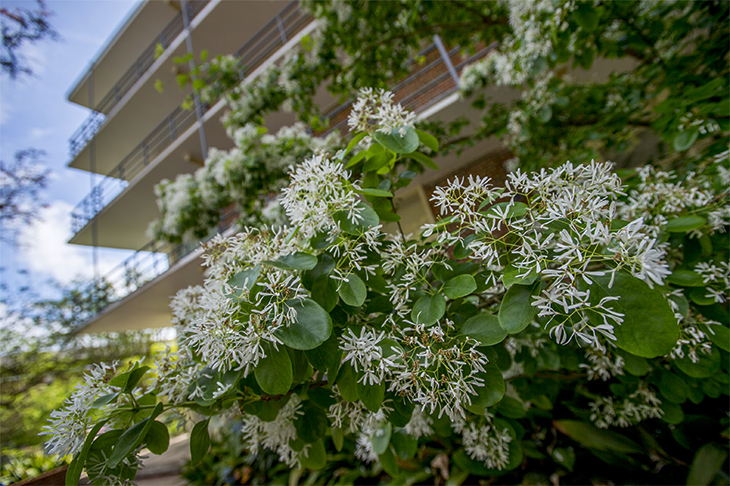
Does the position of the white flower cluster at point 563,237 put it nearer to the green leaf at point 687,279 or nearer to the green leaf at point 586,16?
the green leaf at point 687,279

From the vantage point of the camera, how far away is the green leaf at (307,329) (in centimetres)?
47

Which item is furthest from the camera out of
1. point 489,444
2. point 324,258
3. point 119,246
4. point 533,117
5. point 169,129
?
point 119,246

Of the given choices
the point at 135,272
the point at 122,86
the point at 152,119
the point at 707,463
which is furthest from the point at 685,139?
the point at 122,86

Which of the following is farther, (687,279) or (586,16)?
(586,16)

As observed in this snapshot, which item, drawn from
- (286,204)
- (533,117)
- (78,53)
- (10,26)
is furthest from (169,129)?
(286,204)

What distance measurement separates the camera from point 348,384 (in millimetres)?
524

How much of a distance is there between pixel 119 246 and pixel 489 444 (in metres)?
8.58

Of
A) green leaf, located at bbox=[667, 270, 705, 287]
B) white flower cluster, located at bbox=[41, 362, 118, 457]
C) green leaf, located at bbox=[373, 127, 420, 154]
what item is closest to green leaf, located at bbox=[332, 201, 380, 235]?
green leaf, located at bbox=[373, 127, 420, 154]

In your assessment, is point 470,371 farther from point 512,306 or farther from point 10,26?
point 10,26

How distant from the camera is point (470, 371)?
1.56 feet

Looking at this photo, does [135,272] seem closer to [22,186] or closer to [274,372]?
[22,186]

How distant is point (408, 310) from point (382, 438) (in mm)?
586

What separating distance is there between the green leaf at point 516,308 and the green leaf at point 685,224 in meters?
0.48

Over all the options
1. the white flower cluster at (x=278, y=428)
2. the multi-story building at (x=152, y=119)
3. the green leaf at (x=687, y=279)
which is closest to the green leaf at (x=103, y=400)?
the white flower cluster at (x=278, y=428)
